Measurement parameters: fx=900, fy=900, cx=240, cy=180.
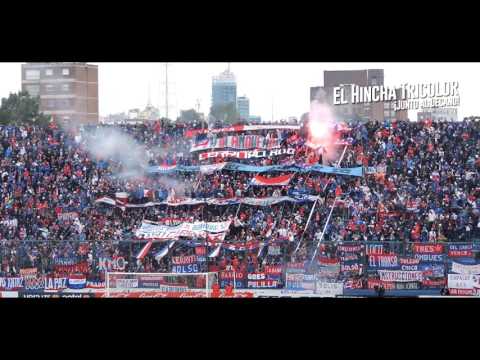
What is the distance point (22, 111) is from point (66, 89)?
189 cm

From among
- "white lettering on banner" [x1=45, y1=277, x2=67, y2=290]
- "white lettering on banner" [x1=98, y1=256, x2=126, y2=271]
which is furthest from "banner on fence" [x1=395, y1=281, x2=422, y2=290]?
"white lettering on banner" [x1=45, y1=277, x2=67, y2=290]

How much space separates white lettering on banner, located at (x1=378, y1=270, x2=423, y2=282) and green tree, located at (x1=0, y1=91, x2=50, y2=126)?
9.96 metres

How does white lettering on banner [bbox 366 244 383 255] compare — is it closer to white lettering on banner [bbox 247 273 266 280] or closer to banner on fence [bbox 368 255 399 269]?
banner on fence [bbox 368 255 399 269]

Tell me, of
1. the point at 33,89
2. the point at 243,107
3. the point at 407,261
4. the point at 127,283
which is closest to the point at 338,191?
the point at 243,107

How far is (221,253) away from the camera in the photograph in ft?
62.1

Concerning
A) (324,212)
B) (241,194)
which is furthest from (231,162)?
(324,212)

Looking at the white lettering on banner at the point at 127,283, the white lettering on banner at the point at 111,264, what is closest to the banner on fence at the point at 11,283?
the white lettering on banner at the point at 111,264

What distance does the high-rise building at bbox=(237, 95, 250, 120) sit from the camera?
73.3 ft

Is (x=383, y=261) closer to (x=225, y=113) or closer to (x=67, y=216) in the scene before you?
(x=225, y=113)

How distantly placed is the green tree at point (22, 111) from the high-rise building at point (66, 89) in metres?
0.31

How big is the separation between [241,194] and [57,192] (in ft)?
14.7

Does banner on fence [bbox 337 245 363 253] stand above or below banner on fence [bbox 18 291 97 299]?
above
